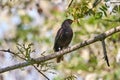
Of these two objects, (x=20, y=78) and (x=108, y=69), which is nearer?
(x=20, y=78)

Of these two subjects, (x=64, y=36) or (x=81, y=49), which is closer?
(x=64, y=36)

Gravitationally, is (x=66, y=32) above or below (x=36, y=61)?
above

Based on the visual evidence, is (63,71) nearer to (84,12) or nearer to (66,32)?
(66,32)

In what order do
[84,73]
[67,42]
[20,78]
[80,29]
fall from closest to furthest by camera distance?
1. [67,42]
2. [20,78]
3. [84,73]
4. [80,29]

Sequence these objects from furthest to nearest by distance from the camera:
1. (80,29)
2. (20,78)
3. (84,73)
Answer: (80,29) < (84,73) < (20,78)

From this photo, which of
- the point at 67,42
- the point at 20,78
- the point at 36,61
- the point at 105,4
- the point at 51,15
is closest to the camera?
the point at 36,61

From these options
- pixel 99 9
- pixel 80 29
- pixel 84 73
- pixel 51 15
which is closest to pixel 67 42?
pixel 99 9

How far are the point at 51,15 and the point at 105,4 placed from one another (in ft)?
18.8

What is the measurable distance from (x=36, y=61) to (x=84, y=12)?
1.64ft

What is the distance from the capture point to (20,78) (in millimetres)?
6793

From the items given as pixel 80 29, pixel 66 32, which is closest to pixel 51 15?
pixel 80 29

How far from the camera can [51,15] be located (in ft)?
32.6

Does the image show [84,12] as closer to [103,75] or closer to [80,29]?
[103,75]

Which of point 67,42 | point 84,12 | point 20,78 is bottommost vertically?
point 84,12
